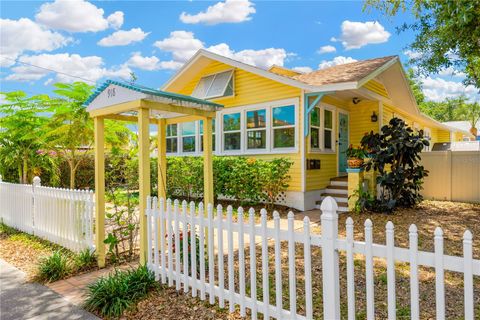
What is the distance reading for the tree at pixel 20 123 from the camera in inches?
290

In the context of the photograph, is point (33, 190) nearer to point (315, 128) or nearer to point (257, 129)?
point (257, 129)

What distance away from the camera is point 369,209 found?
7.88m

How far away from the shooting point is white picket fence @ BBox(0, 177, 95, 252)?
4969 mm

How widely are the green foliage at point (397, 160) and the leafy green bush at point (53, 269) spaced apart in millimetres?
6782

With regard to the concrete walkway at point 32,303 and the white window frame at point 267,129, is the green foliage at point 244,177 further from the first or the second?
the concrete walkway at point 32,303

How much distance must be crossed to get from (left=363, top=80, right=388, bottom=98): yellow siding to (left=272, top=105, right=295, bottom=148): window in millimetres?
2932

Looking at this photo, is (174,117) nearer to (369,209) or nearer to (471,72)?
(369,209)

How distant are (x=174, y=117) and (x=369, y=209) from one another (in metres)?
5.44

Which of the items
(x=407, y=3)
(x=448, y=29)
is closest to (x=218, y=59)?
(x=407, y=3)

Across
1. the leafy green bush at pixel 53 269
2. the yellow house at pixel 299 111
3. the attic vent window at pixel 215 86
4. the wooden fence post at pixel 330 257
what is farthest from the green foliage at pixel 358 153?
the leafy green bush at pixel 53 269

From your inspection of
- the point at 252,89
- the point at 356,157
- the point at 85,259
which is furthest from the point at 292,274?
the point at 252,89

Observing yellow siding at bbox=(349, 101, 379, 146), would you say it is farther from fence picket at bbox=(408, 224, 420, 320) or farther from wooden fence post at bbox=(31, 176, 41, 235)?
wooden fence post at bbox=(31, 176, 41, 235)

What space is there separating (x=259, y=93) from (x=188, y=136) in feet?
12.8

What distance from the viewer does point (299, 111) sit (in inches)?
353
